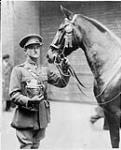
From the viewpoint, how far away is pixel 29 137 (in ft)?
4.14

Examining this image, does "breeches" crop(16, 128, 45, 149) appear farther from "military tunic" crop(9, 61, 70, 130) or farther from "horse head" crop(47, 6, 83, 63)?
"horse head" crop(47, 6, 83, 63)

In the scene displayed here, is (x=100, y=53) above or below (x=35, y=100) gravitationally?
above

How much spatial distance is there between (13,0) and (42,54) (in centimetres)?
41

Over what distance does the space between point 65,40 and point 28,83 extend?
1.04 feet

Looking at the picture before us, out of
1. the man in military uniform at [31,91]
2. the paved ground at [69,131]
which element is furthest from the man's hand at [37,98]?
the paved ground at [69,131]

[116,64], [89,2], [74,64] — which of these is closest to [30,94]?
[74,64]

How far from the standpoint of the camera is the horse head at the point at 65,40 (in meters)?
1.31

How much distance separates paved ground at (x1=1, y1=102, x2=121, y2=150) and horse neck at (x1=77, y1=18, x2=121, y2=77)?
0.35 m

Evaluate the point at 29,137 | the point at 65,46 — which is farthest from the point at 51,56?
the point at 29,137

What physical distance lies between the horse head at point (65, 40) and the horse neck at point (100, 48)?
0.06m

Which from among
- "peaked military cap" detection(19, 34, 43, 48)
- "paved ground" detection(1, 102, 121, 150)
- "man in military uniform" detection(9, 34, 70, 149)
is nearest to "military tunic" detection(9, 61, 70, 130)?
"man in military uniform" detection(9, 34, 70, 149)

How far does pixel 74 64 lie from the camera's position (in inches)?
58.3

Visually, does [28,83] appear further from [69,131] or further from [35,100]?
[69,131]

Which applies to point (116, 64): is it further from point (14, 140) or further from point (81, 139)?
point (14, 140)
